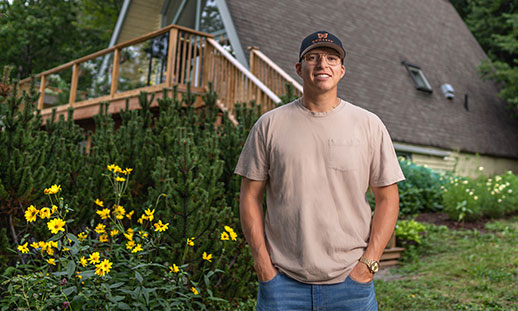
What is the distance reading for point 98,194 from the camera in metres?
4.35

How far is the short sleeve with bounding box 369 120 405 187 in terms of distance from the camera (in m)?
2.12

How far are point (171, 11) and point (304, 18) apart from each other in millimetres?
4707

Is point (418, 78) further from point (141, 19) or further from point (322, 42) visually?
point (322, 42)

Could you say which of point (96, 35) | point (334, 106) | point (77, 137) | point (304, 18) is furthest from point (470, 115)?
point (96, 35)

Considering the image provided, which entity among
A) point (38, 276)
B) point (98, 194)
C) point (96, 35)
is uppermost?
point (96, 35)

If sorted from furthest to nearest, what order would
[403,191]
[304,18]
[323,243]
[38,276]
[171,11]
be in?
[171,11], [304,18], [403,191], [38,276], [323,243]

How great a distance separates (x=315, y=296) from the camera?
197 cm

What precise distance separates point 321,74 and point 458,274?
4684 mm

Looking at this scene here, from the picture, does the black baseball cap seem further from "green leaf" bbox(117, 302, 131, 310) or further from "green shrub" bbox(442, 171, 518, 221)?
"green shrub" bbox(442, 171, 518, 221)

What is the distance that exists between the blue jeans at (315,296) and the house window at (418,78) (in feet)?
43.8

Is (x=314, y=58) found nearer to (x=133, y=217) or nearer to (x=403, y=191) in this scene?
(x=133, y=217)

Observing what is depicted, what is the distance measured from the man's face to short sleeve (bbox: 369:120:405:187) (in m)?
0.31

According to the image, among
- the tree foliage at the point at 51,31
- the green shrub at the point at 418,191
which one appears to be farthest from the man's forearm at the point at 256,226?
the tree foliage at the point at 51,31

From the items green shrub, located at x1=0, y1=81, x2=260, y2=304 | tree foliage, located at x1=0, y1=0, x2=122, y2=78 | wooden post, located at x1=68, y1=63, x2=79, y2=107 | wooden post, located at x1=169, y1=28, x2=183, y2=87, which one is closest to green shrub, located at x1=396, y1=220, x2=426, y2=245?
green shrub, located at x1=0, y1=81, x2=260, y2=304
